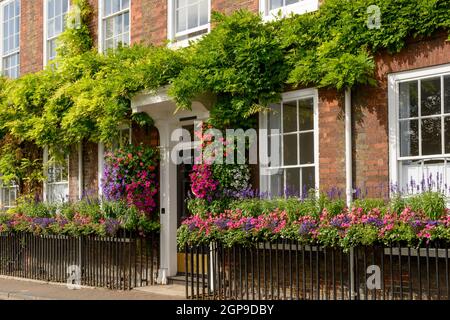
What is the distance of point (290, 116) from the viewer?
10000mm

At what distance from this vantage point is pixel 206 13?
11594 millimetres

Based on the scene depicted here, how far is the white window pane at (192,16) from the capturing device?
1180 cm

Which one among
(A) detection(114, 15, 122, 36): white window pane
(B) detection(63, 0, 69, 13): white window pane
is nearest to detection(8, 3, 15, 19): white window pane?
(B) detection(63, 0, 69, 13): white window pane

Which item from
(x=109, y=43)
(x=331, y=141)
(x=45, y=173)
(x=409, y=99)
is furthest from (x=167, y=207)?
(x=409, y=99)

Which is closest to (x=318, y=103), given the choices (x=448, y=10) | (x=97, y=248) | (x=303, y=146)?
(x=303, y=146)

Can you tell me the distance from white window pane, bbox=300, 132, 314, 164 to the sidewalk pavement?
2.86 m

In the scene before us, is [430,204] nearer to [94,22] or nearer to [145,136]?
[145,136]

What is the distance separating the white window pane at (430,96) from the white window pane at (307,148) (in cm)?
180

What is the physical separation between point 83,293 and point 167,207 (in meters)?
2.07

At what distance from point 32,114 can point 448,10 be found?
958 cm

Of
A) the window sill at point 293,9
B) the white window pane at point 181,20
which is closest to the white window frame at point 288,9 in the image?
the window sill at point 293,9

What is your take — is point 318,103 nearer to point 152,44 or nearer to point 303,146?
point 303,146
